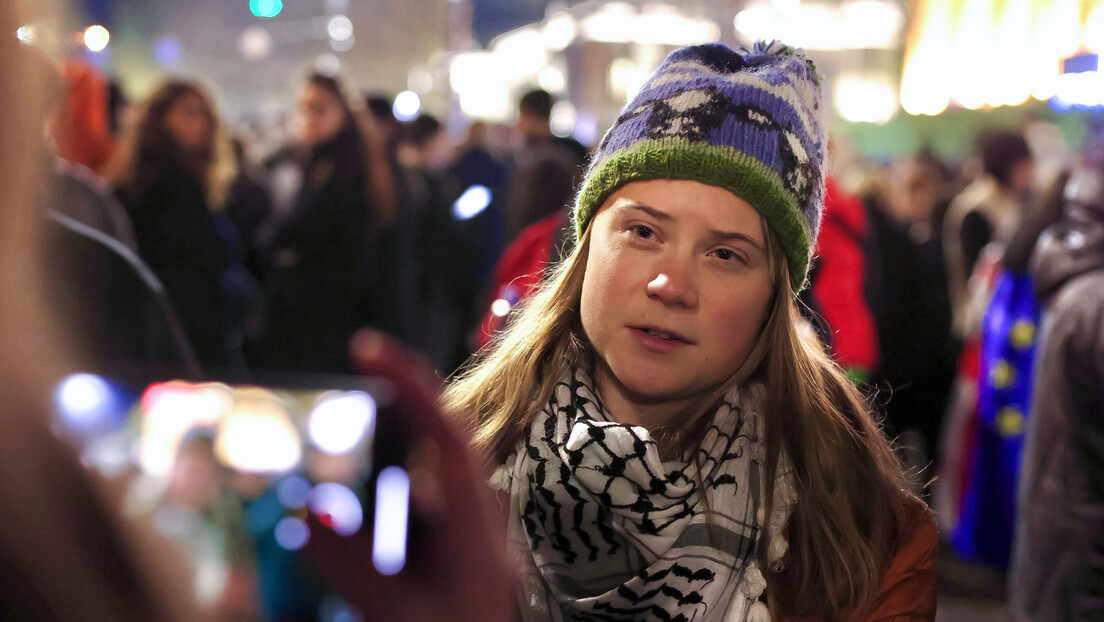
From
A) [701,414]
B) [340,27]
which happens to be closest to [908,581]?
[701,414]

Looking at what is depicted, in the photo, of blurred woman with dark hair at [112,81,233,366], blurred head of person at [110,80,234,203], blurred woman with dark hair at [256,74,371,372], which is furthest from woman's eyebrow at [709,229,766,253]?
blurred head of person at [110,80,234,203]

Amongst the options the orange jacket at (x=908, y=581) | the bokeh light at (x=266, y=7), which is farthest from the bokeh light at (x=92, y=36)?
the bokeh light at (x=266, y=7)

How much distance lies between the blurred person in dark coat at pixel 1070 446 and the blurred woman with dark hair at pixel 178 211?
3.19 metres

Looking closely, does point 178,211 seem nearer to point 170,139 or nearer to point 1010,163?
point 170,139

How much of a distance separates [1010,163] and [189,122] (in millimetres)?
5165

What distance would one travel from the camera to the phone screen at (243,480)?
60cm

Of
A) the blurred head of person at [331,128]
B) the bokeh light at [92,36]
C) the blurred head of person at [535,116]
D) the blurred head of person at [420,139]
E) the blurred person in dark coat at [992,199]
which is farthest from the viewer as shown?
the blurred head of person at [420,139]

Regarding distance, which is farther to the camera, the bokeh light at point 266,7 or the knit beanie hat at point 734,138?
the bokeh light at point 266,7

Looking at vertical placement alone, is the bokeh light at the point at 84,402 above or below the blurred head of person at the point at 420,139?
above

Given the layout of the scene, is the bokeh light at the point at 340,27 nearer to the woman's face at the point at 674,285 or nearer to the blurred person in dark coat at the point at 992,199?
the blurred person in dark coat at the point at 992,199

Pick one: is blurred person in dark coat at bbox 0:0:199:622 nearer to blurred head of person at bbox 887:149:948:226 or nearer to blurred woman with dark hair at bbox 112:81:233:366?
blurred woman with dark hair at bbox 112:81:233:366

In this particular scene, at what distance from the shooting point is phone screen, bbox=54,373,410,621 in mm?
603

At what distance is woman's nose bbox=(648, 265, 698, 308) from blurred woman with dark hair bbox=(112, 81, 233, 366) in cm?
302

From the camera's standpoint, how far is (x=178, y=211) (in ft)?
13.8
